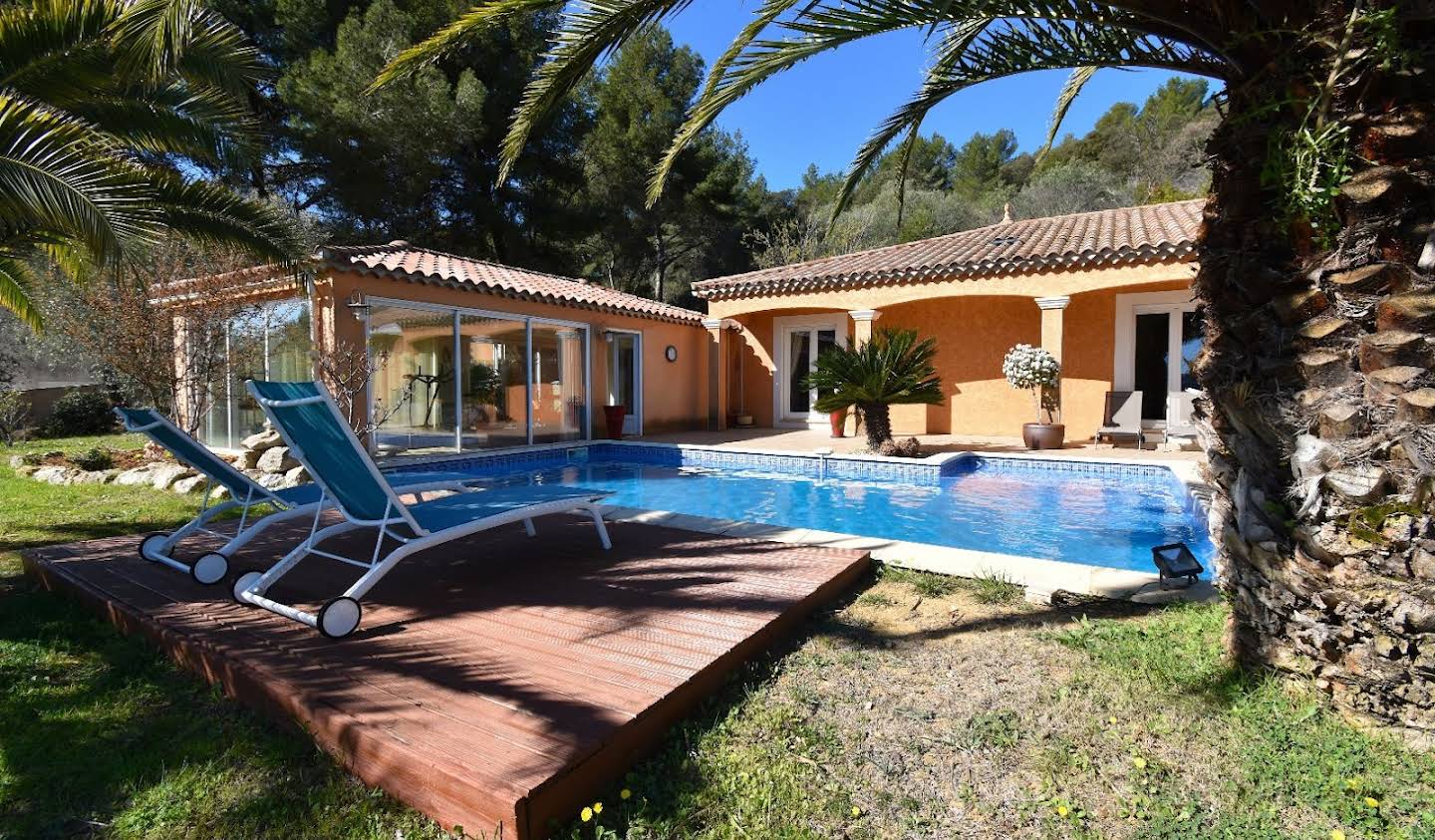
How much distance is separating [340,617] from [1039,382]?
13098 mm

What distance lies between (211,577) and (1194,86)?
4721cm

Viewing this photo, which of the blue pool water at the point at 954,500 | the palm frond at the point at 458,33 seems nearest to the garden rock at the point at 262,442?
the blue pool water at the point at 954,500

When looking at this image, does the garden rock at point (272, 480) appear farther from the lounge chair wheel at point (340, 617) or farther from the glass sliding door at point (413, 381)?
the lounge chair wheel at point (340, 617)

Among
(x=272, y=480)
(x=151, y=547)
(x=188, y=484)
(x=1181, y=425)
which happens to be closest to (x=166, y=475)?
(x=188, y=484)

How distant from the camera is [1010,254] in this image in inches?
573

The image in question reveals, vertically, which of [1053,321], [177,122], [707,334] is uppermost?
[177,122]

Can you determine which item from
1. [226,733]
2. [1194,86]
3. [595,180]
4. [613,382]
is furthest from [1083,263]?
[1194,86]

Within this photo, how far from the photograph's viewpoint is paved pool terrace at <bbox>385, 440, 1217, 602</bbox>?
479cm

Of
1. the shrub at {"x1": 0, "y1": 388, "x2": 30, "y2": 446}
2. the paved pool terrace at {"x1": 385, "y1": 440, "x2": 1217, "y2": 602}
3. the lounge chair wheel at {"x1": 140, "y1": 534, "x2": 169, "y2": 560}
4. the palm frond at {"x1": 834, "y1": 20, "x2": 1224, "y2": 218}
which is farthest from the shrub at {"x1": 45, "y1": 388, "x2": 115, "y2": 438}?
the palm frond at {"x1": 834, "y1": 20, "x2": 1224, "y2": 218}

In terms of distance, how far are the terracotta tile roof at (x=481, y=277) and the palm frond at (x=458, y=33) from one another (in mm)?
7468

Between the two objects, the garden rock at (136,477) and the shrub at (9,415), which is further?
the shrub at (9,415)

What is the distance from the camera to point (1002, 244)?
635 inches

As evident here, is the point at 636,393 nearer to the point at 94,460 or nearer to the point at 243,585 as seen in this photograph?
the point at 94,460

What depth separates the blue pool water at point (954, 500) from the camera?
7.47 meters
